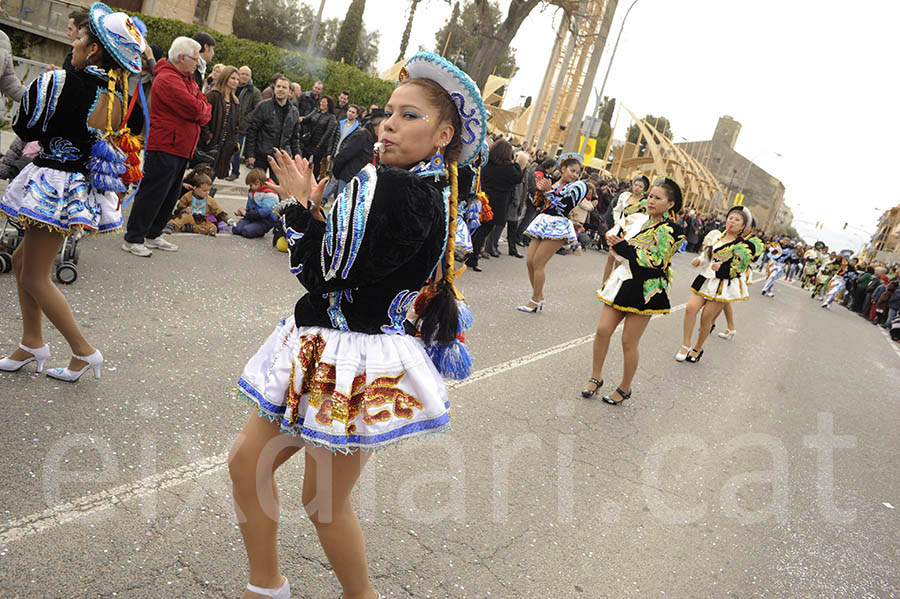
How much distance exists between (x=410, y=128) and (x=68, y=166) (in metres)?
2.59

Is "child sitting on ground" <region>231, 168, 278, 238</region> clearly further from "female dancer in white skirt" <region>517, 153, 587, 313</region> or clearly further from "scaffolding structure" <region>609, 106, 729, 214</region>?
"scaffolding structure" <region>609, 106, 729, 214</region>

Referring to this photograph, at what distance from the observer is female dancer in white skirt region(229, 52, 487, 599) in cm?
203

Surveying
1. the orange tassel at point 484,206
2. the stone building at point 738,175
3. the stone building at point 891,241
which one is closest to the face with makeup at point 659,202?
the orange tassel at point 484,206

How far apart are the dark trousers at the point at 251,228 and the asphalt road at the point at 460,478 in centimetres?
147

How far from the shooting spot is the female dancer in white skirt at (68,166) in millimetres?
3588

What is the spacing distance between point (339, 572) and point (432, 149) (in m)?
1.42

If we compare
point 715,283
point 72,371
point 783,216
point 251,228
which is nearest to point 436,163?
point 72,371

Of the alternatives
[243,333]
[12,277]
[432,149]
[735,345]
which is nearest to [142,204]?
[12,277]

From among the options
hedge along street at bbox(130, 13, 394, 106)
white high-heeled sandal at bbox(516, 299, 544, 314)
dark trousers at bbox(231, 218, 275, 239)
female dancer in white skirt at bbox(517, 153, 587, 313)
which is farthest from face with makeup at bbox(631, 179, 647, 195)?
hedge along street at bbox(130, 13, 394, 106)

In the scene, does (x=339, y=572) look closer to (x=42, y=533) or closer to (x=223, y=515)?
(x=223, y=515)

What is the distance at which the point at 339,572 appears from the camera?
7.55 feet

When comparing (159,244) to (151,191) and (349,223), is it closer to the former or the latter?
(151,191)

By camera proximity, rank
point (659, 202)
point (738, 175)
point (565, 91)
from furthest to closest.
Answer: point (738, 175) < point (565, 91) < point (659, 202)

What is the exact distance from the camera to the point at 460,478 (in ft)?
13.1
